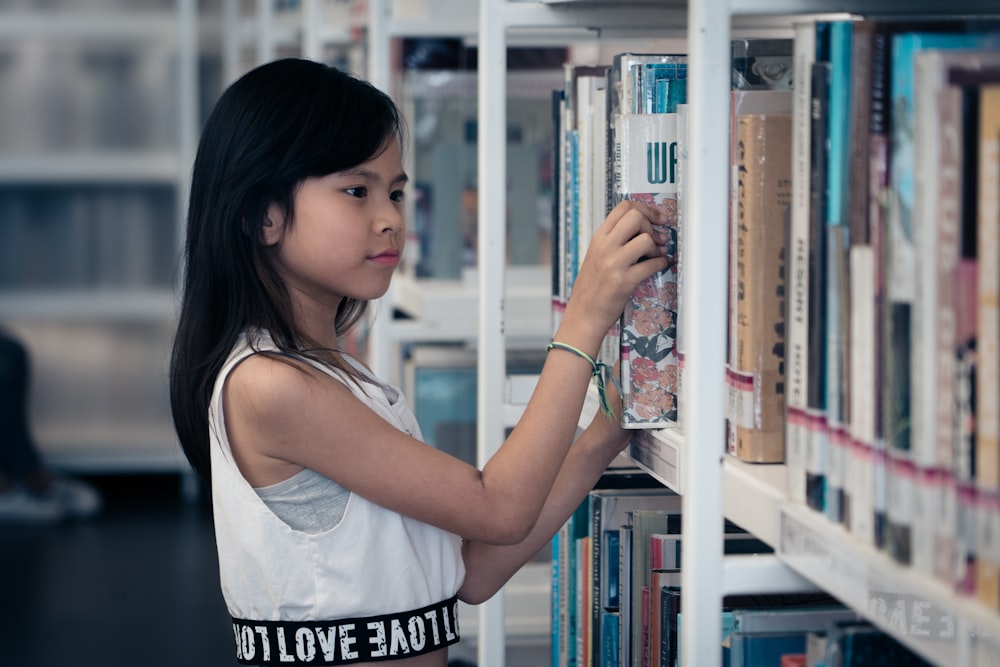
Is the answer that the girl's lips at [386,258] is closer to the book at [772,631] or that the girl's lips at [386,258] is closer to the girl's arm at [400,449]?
the girl's arm at [400,449]

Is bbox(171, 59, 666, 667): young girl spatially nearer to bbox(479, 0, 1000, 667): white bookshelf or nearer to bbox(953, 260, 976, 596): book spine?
bbox(479, 0, 1000, 667): white bookshelf

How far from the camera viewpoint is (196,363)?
4.19 feet

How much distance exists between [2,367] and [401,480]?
3.42 meters

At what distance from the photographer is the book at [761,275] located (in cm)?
86

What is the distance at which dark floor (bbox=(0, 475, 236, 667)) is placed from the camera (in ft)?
9.63

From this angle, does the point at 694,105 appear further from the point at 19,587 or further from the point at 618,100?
the point at 19,587

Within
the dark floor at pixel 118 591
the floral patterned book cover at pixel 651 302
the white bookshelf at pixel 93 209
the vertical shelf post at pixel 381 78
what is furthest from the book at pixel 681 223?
the white bookshelf at pixel 93 209

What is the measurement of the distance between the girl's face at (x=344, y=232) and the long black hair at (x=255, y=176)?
0.5 inches

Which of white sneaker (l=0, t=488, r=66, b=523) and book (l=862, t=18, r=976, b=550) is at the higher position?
book (l=862, t=18, r=976, b=550)

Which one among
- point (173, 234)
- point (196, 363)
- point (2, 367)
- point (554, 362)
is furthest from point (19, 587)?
point (554, 362)

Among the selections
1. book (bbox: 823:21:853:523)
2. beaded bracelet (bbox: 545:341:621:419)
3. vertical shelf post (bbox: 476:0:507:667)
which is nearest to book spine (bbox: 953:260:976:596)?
book (bbox: 823:21:853:523)

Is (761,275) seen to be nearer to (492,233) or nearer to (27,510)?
(492,233)

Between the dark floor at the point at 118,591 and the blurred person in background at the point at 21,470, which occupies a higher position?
the blurred person in background at the point at 21,470

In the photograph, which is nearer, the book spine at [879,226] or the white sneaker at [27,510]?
the book spine at [879,226]
